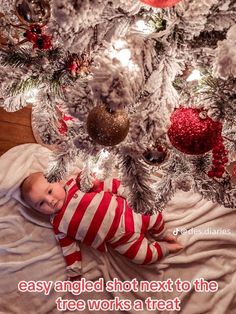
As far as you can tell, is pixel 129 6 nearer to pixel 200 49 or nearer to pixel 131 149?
pixel 200 49

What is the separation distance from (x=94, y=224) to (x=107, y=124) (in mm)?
803

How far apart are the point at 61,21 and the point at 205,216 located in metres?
1.08

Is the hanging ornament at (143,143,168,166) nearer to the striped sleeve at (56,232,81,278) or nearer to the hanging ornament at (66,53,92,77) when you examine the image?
the hanging ornament at (66,53,92,77)

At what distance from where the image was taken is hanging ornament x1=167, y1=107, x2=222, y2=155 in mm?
716

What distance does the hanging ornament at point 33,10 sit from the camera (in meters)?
0.76

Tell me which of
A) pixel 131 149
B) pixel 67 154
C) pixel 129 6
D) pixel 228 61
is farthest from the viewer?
pixel 67 154

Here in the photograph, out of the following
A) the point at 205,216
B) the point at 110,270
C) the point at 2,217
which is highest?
the point at 205,216

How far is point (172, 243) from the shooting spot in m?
1.45

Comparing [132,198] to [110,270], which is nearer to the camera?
[132,198]

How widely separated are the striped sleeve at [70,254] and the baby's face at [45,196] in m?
0.12

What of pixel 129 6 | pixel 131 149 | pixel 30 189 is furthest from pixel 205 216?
pixel 129 6

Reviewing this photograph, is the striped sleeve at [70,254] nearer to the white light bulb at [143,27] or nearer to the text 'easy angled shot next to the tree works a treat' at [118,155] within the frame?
the text 'easy angled shot next to the tree works a treat' at [118,155]

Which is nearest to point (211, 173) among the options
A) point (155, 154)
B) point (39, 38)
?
point (155, 154)

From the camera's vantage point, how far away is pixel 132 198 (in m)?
0.85
